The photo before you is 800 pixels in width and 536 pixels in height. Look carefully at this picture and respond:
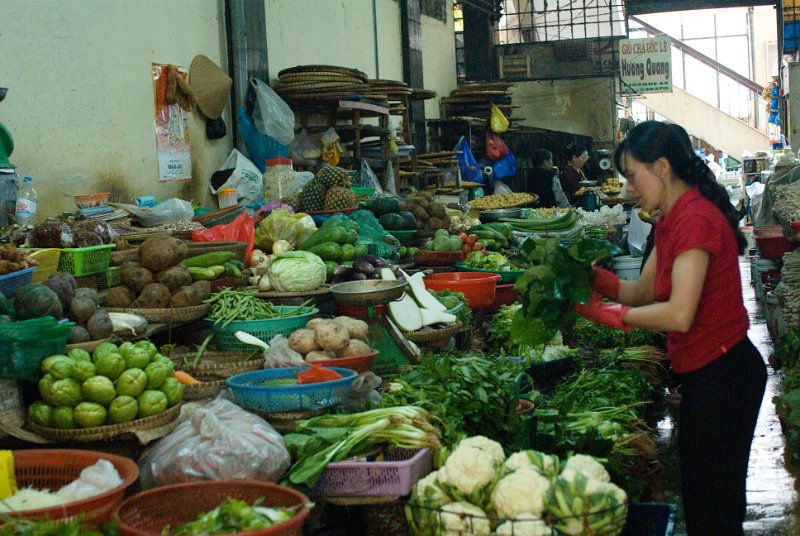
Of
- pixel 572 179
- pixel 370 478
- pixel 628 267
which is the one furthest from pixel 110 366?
pixel 572 179

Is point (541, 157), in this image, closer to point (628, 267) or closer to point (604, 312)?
point (628, 267)

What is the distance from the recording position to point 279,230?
21.8ft

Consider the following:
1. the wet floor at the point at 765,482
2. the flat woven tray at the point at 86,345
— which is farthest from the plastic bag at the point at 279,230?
the wet floor at the point at 765,482

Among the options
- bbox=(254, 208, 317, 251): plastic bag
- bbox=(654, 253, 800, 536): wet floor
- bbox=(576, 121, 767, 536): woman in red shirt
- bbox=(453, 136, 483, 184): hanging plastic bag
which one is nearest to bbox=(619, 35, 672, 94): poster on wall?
bbox=(453, 136, 483, 184): hanging plastic bag

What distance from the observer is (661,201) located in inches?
128

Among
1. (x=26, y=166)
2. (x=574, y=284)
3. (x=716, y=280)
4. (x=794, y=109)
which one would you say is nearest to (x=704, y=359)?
(x=716, y=280)

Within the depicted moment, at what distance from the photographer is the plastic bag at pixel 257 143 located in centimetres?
859

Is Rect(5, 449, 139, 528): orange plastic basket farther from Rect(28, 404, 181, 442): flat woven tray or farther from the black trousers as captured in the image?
the black trousers

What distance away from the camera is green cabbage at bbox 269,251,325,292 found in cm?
552

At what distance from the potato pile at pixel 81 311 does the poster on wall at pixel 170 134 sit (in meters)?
3.29

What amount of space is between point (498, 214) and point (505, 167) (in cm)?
430

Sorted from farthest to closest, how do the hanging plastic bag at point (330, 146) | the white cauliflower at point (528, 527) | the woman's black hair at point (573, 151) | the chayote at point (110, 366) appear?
the woman's black hair at point (573, 151), the hanging plastic bag at point (330, 146), the chayote at point (110, 366), the white cauliflower at point (528, 527)

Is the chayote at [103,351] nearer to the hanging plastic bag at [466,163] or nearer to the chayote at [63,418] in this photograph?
the chayote at [63,418]

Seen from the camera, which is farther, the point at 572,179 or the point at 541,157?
the point at 572,179
